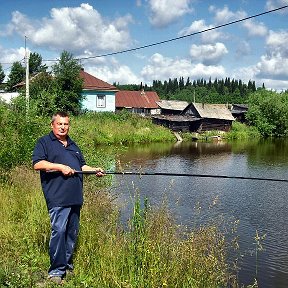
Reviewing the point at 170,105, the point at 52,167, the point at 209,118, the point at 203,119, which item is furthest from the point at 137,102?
the point at 52,167

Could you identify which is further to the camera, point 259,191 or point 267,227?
point 259,191

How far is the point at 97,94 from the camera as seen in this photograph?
38.6 meters

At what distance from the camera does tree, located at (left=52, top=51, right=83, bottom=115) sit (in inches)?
1236

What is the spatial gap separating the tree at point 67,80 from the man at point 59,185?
1063 inches

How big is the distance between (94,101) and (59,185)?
3464 cm

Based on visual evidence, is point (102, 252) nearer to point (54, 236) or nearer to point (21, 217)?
point (54, 236)

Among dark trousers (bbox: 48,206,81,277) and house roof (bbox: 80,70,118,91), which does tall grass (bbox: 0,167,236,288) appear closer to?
dark trousers (bbox: 48,206,81,277)

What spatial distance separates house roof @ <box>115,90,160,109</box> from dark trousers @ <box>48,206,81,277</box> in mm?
48390

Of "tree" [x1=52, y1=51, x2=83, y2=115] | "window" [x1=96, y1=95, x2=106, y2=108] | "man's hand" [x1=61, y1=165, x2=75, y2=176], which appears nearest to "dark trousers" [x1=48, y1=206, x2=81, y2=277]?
"man's hand" [x1=61, y1=165, x2=75, y2=176]

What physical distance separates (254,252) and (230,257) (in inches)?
30.6

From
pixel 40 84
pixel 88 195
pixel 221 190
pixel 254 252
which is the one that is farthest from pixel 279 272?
pixel 40 84

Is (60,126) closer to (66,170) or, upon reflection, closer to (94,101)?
(66,170)

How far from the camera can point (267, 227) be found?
1022cm

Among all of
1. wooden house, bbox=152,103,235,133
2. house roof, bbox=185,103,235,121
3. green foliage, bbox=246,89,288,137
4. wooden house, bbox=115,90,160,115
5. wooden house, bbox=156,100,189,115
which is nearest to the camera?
wooden house, bbox=152,103,235,133
